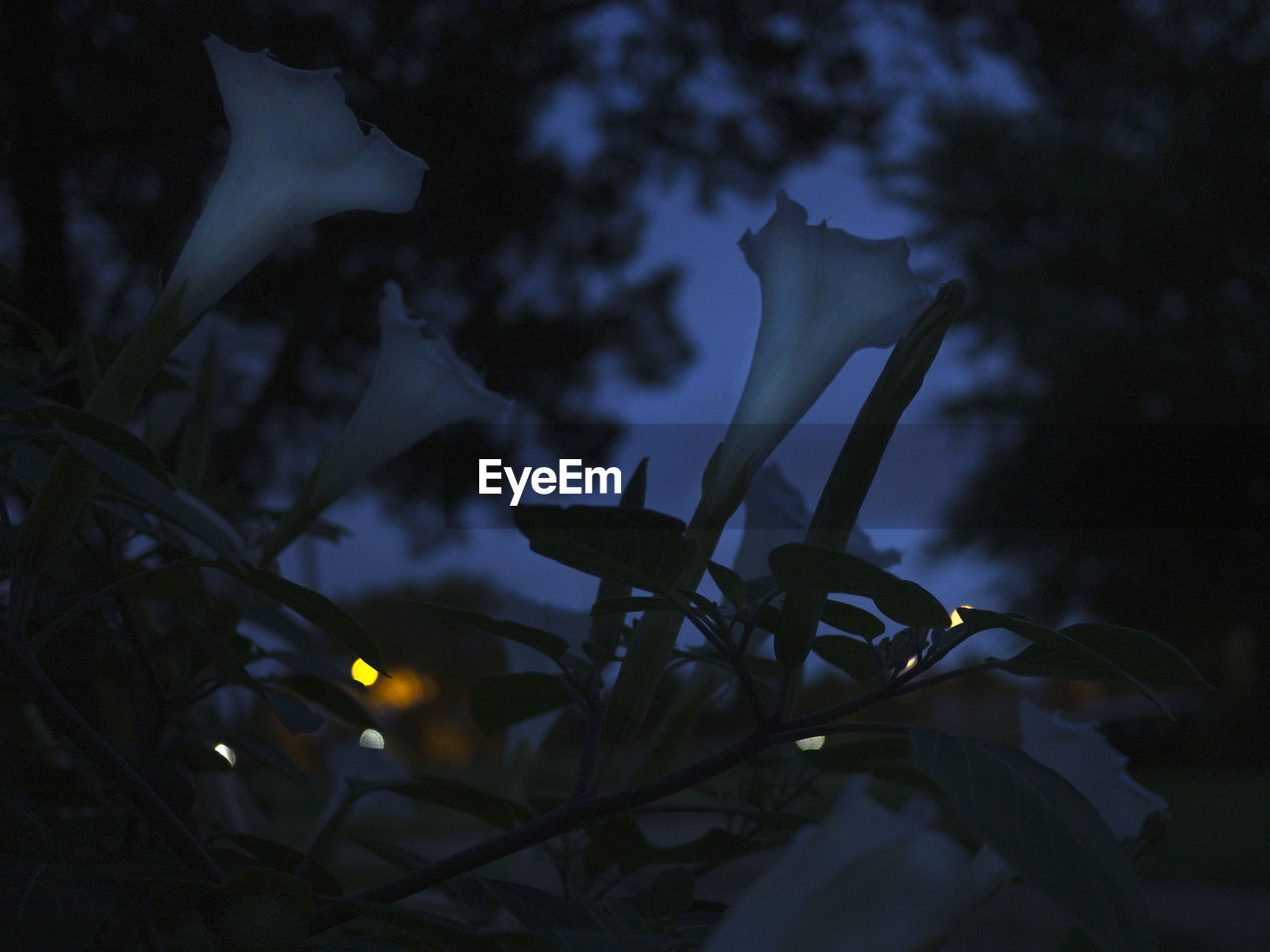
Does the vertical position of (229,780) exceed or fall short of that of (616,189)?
it falls short

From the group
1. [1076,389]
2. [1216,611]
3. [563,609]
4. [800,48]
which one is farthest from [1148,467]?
[563,609]

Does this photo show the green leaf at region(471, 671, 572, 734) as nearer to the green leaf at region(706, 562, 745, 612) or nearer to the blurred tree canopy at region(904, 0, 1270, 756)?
the green leaf at region(706, 562, 745, 612)

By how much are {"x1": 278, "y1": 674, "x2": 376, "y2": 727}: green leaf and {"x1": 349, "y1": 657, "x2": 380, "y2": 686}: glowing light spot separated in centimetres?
3

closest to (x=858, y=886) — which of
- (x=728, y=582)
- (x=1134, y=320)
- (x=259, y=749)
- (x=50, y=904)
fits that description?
(x=728, y=582)

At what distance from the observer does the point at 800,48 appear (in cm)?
376

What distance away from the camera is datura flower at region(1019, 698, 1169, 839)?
1.98 ft

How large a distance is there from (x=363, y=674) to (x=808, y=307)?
1.23 feet

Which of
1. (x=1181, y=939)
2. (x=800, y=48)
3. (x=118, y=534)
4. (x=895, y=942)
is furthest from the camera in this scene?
(x=1181, y=939)

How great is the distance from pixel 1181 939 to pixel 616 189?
4214 millimetres

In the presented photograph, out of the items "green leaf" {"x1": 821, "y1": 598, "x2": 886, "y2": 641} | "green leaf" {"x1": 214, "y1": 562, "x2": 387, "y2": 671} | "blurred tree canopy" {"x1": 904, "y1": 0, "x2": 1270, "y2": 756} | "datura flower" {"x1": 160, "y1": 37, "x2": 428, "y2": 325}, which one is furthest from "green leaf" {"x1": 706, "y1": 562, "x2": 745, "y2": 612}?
"blurred tree canopy" {"x1": 904, "y1": 0, "x2": 1270, "y2": 756}

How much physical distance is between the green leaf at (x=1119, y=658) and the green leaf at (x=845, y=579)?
47 mm

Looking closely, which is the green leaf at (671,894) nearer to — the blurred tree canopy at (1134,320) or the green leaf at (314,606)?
the green leaf at (314,606)

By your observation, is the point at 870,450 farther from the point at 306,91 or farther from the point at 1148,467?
the point at 1148,467

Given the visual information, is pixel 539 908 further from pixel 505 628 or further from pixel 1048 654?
pixel 1048 654
